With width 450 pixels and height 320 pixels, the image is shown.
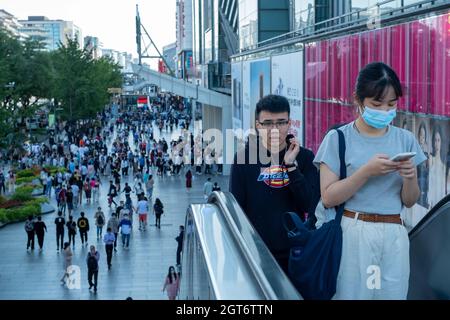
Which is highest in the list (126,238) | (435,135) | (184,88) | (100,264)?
(184,88)

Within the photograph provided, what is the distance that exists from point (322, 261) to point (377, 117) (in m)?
0.60

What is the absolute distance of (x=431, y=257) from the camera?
376 cm

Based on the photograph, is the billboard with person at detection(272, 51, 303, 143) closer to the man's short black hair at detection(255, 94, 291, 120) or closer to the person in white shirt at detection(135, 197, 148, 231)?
the person in white shirt at detection(135, 197, 148, 231)

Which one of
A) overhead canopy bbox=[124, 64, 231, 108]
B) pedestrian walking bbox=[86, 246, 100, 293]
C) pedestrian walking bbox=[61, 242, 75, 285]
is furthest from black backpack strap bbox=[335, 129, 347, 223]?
→ overhead canopy bbox=[124, 64, 231, 108]

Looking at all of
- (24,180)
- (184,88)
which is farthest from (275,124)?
(184,88)

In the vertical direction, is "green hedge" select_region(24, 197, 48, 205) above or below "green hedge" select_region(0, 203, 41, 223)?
above

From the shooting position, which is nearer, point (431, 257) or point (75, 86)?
point (431, 257)

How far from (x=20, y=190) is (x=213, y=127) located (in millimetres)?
20022

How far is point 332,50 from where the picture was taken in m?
17.3

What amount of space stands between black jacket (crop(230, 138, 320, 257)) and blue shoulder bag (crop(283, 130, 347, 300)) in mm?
914

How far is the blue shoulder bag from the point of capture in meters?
3.28

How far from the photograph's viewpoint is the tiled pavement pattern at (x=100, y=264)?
17141mm

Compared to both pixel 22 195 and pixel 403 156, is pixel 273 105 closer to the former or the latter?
pixel 403 156
